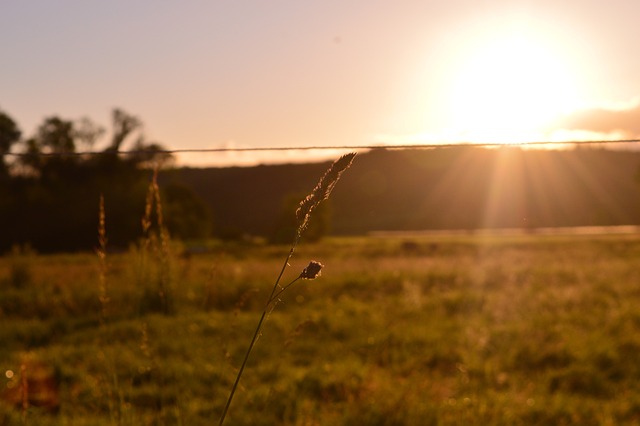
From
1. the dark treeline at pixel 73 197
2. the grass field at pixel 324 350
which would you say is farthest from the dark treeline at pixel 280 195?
the grass field at pixel 324 350

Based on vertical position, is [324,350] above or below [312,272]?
below

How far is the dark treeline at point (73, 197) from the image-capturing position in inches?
2067

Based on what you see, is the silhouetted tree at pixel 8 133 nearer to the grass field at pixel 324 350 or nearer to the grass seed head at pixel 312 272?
the grass field at pixel 324 350

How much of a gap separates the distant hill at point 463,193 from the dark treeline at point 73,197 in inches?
552

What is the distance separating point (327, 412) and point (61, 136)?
53.3 m

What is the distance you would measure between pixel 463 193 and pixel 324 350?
Answer: 250 ft

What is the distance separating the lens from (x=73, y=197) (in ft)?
185

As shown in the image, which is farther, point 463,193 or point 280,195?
point 280,195

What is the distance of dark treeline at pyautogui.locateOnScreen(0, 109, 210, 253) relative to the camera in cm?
5250

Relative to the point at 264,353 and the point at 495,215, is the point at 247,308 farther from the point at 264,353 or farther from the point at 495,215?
the point at 495,215

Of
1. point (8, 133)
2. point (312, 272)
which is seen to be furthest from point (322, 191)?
point (8, 133)

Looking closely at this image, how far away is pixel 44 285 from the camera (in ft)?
41.6

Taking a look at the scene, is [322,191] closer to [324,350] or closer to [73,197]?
[324,350]

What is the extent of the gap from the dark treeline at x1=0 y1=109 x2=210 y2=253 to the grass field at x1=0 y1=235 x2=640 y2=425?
40.4 metres
